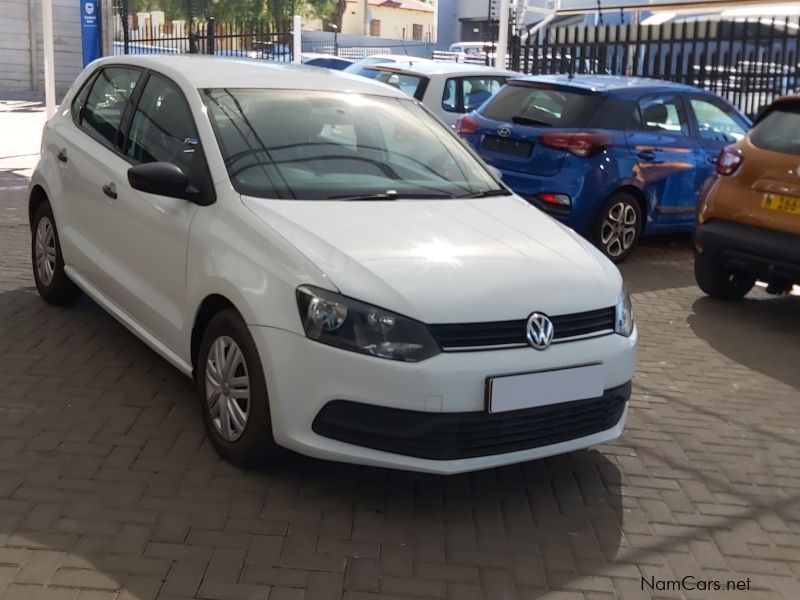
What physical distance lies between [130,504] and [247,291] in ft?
3.04

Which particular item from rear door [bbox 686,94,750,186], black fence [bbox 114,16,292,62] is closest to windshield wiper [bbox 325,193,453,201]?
rear door [bbox 686,94,750,186]

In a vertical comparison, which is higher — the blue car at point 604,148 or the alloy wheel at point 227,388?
the blue car at point 604,148

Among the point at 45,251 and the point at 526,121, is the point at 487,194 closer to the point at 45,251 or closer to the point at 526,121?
the point at 45,251

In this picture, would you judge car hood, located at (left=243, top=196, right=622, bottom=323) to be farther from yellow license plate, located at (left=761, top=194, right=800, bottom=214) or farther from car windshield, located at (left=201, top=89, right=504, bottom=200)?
yellow license plate, located at (left=761, top=194, right=800, bottom=214)

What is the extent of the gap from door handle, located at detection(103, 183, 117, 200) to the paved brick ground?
922mm

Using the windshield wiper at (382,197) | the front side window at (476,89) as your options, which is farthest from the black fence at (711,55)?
the windshield wiper at (382,197)

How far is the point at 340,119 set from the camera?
4934mm

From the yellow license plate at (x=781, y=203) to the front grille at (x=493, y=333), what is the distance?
10.7ft

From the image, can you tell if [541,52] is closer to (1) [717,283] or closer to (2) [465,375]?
(1) [717,283]

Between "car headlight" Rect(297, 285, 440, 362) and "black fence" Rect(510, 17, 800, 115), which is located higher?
"black fence" Rect(510, 17, 800, 115)

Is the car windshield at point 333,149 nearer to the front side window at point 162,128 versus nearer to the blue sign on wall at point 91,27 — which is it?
the front side window at point 162,128

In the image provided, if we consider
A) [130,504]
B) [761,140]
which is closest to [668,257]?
[761,140]

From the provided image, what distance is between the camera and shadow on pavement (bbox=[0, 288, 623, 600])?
3.42m

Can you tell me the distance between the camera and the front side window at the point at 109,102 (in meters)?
5.42
